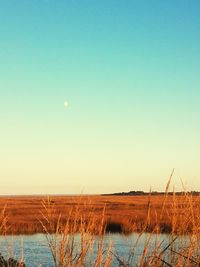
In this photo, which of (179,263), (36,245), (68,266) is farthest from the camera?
(36,245)

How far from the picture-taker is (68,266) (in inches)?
108

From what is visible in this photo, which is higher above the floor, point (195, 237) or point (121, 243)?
point (195, 237)

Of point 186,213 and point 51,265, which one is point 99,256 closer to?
point 186,213

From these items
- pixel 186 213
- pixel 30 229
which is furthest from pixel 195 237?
pixel 30 229

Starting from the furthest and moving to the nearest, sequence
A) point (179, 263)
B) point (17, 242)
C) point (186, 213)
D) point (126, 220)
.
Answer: point (126, 220) < point (17, 242) < point (186, 213) < point (179, 263)

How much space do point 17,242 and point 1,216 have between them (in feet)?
79.9

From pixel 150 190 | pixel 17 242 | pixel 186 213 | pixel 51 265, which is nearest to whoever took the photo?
pixel 150 190

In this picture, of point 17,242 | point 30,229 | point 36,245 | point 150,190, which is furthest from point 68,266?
point 30,229

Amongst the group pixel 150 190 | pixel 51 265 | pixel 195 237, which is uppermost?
pixel 150 190

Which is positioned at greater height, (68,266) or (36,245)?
(68,266)

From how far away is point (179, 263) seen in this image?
2.52 metres

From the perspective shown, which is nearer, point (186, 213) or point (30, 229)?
point (186, 213)

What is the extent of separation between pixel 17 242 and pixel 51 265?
26.9ft

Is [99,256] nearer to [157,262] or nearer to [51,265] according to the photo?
[157,262]
